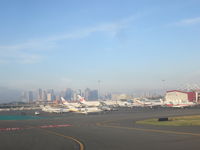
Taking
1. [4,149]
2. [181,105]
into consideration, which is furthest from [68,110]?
[4,149]

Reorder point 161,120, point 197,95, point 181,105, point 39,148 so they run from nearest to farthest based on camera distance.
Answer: point 39,148 < point 161,120 < point 181,105 < point 197,95

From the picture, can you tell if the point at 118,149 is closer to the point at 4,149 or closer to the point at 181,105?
the point at 4,149

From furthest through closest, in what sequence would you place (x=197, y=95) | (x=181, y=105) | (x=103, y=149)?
(x=197, y=95), (x=181, y=105), (x=103, y=149)

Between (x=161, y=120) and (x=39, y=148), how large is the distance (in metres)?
34.1

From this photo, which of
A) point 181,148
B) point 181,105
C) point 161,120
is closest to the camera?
point 181,148

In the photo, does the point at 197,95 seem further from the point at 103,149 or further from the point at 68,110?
the point at 103,149

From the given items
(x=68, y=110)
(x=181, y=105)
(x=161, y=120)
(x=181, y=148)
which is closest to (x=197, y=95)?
(x=181, y=105)

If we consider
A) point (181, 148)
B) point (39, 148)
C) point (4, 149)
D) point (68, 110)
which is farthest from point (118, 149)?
point (68, 110)

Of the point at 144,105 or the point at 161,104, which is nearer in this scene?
the point at 161,104

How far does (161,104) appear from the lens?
521ft

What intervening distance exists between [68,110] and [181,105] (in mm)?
55274

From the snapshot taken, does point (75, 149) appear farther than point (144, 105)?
No

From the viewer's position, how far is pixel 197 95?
647 feet

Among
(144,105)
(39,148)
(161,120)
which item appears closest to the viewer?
(39,148)
